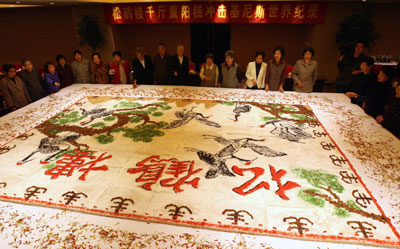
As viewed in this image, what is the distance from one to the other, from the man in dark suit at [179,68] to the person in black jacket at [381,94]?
9.44ft


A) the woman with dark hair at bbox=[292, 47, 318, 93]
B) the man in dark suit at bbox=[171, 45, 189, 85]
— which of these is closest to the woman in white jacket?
the woman with dark hair at bbox=[292, 47, 318, 93]

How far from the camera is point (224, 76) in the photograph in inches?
Answer: 159

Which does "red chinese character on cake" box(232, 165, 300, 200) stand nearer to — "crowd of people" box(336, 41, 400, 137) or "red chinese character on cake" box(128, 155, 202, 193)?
"red chinese character on cake" box(128, 155, 202, 193)

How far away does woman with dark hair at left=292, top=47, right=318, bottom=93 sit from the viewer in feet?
12.0

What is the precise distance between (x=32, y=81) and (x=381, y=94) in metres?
5.05

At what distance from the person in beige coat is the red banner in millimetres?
4017

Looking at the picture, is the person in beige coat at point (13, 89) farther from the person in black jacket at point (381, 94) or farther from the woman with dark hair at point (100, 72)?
the person in black jacket at point (381, 94)

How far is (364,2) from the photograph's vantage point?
20.0ft

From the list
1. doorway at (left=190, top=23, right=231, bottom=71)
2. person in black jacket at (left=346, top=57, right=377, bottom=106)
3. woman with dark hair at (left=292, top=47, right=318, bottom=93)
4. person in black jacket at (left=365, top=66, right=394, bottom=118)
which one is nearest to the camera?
person in black jacket at (left=365, top=66, right=394, bottom=118)

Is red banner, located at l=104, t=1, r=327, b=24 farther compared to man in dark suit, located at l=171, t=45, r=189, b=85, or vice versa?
red banner, located at l=104, t=1, r=327, b=24

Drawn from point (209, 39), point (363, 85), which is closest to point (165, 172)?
point (363, 85)

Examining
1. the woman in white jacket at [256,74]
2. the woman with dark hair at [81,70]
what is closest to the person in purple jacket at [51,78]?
the woman with dark hair at [81,70]

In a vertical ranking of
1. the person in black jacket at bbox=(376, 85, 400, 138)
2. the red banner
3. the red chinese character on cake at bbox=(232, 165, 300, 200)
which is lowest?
the red chinese character on cake at bbox=(232, 165, 300, 200)

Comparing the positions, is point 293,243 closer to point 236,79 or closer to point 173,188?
point 173,188
